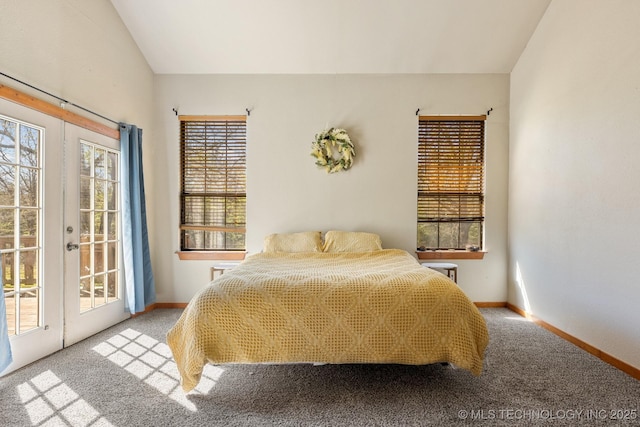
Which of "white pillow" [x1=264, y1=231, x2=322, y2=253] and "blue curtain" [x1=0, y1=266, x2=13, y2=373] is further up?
"white pillow" [x1=264, y1=231, x2=322, y2=253]

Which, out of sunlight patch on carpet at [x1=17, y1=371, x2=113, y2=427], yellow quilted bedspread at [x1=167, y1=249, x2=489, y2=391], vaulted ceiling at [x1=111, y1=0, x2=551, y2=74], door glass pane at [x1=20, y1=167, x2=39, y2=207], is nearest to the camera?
sunlight patch on carpet at [x1=17, y1=371, x2=113, y2=427]

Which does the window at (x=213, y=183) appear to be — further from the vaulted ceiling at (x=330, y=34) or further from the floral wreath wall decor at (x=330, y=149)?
the floral wreath wall decor at (x=330, y=149)

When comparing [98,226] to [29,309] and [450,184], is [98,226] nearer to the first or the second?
[29,309]

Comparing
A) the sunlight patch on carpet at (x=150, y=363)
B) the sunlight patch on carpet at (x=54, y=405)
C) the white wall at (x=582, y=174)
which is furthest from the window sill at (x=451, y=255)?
the sunlight patch on carpet at (x=54, y=405)

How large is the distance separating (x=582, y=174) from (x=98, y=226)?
4.08 meters

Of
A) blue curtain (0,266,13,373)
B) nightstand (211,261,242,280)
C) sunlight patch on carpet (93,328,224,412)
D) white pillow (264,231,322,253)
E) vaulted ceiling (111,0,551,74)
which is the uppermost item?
vaulted ceiling (111,0,551,74)

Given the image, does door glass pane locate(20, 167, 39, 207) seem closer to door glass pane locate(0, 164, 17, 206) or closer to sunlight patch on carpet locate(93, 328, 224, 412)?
door glass pane locate(0, 164, 17, 206)

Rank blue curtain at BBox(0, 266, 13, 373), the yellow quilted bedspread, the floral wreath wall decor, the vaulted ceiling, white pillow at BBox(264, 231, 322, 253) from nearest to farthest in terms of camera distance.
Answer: the yellow quilted bedspread < blue curtain at BBox(0, 266, 13, 373) < the vaulted ceiling < white pillow at BBox(264, 231, 322, 253) < the floral wreath wall decor

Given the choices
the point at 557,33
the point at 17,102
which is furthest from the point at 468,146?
the point at 17,102

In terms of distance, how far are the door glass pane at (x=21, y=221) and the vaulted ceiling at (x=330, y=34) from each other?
1599 millimetres

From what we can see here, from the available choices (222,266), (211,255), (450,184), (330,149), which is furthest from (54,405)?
(450,184)

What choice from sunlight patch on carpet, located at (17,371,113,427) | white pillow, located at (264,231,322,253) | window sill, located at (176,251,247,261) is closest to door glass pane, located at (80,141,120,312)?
window sill, located at (176,251,247,261)

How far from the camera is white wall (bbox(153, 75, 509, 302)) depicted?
11.7ft

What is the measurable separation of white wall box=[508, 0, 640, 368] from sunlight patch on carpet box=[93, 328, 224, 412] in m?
2.75
